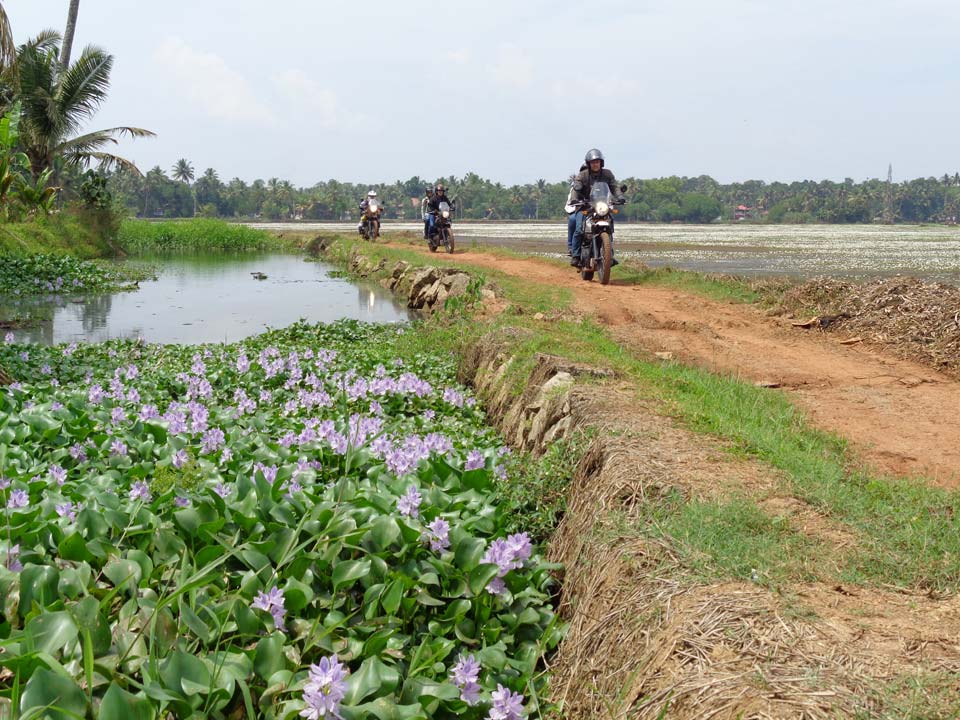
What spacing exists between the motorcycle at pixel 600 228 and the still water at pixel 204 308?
299cm

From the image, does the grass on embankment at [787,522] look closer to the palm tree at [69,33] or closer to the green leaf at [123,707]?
the green leaf at [123,707]

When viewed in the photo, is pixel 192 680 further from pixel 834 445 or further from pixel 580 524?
pixel 834 445

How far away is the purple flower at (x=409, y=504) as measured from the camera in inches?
131

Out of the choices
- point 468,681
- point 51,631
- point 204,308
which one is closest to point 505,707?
point 468,681

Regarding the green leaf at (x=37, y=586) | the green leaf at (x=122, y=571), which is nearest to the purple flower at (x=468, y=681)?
the green leaf at (x=122, y=571)

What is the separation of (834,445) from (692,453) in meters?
0.93

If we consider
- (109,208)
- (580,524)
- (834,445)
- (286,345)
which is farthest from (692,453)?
(109,208)

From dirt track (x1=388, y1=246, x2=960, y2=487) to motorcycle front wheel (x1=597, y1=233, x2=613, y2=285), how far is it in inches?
21.6

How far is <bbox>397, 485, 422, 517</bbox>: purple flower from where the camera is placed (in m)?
3.32

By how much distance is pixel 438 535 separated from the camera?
10.4 ft

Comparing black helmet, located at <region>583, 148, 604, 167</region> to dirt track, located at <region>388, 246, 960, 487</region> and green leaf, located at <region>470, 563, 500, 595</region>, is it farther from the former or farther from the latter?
green leaf, located at <region>470, 563, 500, 595</region>

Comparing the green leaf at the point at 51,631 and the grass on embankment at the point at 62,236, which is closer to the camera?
the green leaf at the point at 51,631

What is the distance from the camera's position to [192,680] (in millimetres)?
2266

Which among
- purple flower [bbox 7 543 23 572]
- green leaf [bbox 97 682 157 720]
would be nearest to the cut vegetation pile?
green leaf [bbox 97 682 157 720]
